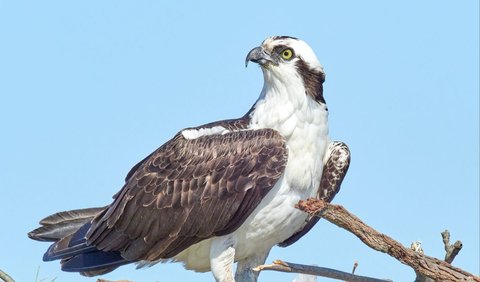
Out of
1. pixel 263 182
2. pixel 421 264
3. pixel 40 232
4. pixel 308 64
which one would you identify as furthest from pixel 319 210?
pixel 40 232

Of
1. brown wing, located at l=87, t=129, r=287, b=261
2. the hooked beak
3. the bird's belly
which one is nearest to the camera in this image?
brown wing, located at l=87, t=129, r=287, b=261

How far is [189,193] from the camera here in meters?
10.0

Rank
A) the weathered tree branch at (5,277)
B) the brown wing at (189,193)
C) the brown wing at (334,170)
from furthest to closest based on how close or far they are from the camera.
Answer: the brown wing at (334,170) < the brown wing at (189,193) < the weathered tree branch at (5,277)

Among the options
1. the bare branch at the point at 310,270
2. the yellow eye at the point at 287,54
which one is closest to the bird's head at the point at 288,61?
the yellow eye at the point at 287,54

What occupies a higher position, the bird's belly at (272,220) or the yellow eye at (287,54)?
the yellow eye at (287,54)

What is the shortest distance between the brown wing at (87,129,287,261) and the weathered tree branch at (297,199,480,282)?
1.88 meters

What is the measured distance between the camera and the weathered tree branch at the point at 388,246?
7762mm

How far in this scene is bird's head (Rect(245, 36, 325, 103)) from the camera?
1004 cm

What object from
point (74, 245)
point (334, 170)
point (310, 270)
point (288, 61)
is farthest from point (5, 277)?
point (334, 170)

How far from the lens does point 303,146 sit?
9.96 m

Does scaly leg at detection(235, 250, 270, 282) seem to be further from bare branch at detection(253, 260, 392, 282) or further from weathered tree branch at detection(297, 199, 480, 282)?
weathered tree branch at detection(297, 199, 480, 282)

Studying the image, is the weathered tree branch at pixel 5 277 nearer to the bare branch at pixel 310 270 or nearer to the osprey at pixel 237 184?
the bare branch at pixel 310 270

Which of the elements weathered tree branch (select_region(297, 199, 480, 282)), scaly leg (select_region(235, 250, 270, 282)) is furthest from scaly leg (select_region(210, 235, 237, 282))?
weathered tree branch (select_region(297, 199, 480, 282))

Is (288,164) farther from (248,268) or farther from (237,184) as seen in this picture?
(248,268)
